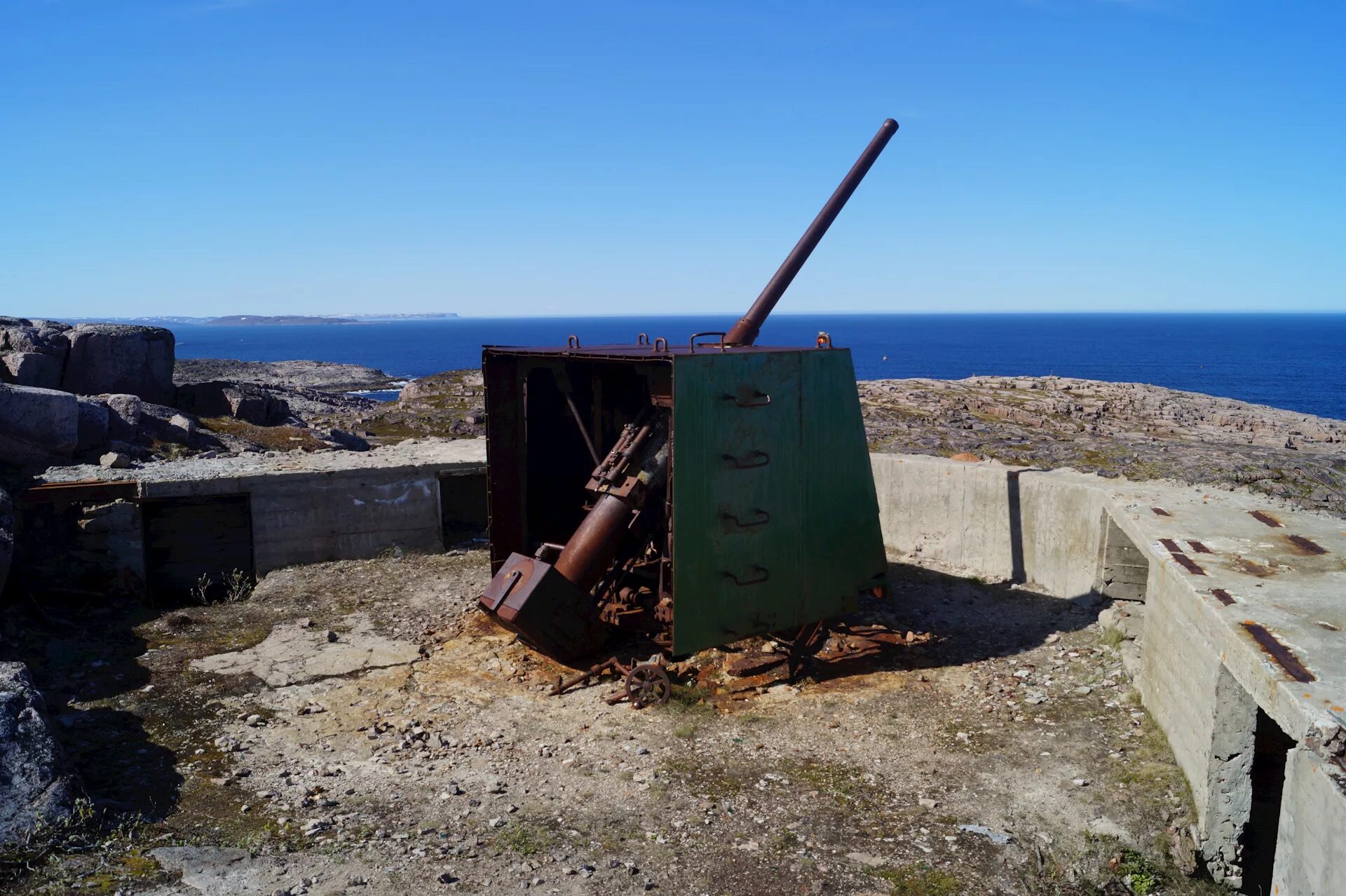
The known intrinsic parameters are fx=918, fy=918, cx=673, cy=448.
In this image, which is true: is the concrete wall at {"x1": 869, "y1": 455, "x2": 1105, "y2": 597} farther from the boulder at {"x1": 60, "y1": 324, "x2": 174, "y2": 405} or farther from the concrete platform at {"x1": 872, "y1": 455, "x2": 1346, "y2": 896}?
the boulder at {"x1": 60, "y1": 324, "x2": 174, "y2": 405}

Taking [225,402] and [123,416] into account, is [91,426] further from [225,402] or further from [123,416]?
[225,402]

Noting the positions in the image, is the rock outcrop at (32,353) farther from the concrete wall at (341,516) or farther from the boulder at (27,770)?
the boulder at (27,770)

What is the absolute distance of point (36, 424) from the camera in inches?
390

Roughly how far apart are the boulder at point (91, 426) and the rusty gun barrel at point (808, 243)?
7.71 metres

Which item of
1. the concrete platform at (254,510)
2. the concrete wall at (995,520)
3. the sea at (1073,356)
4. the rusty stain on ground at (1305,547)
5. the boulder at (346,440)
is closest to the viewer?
the rusty stain on ground at (1305,547)

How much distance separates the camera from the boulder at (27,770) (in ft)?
14.6

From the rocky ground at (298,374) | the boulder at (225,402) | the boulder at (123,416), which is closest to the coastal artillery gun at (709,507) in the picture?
the boulder at (123,416)

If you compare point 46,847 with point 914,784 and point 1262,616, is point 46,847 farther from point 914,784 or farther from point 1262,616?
point 1262,616

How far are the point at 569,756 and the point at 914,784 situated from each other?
2124 millimetres

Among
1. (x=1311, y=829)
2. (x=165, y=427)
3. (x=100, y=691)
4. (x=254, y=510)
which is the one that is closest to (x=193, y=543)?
(x=254, y=510)

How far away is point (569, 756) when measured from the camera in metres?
5.84

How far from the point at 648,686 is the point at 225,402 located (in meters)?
14.2

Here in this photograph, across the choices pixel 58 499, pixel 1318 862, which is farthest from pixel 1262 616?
pixel 58 499

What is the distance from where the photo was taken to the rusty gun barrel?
8.20m
